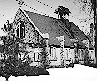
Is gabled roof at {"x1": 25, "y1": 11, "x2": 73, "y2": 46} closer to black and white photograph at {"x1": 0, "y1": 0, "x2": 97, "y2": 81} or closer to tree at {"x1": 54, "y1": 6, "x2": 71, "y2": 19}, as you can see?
black and white photograph at {"x1": 0, "y1": 0, "x2": 97, "y2": 81}

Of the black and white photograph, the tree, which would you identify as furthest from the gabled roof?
the tree

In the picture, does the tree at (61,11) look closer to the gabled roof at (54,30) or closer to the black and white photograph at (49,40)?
the black and white photograph at (49,40)

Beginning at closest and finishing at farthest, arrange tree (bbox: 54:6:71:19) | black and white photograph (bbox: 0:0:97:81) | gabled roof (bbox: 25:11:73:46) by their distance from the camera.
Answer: black and white photograph (bbox: 0:0:97:81) < tree (bbox: 54:6:71:19) < gabled roof (bbox: 25:11:73:46)

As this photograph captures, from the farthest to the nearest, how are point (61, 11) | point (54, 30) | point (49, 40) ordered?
point (49, 40)
point (54, 30)
point (61, 11)

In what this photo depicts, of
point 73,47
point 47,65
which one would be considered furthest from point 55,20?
point 47,65

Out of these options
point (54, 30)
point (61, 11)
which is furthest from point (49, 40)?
point (61, 11)

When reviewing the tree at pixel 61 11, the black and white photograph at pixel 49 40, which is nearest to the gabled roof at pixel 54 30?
the black and white photograph at pixel 49 40

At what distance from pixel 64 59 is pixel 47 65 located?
1.93ft

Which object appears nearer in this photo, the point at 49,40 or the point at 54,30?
the point at 54,30

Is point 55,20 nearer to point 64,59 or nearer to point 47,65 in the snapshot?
point 64,59

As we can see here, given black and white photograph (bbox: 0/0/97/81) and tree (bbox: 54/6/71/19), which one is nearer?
black and white photograph (bbox: 0/0/97/81)

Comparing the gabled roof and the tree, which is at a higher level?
the tree

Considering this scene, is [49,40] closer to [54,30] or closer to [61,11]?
[54,30]

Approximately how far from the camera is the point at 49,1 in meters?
3.83
